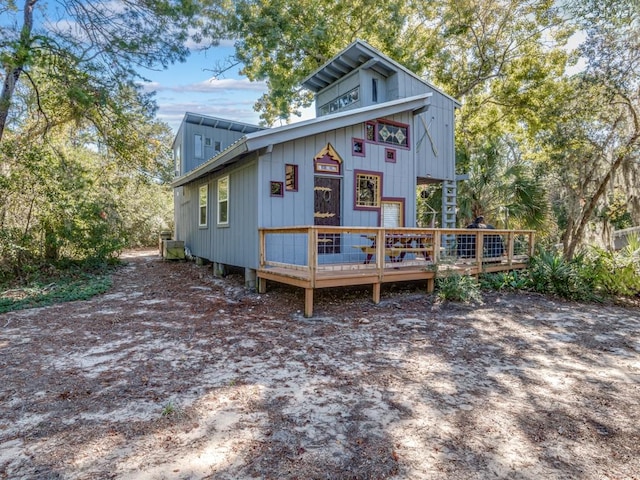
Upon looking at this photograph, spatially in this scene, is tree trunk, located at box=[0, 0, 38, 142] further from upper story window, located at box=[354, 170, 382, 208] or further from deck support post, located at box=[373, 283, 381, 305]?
deck support post, located at box=[373, 283, 381, 305]

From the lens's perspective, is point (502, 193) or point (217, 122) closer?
point (502, 193)

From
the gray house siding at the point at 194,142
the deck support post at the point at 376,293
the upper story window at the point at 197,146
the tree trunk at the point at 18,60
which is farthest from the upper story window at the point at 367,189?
the upper story window at the point at 197,146

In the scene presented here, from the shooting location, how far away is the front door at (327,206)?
7.83 metres

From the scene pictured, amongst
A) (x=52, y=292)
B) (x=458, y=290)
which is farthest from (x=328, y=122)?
(x=52, y=292)

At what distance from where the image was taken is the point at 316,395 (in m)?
3.12

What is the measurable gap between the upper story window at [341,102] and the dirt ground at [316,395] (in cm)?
622

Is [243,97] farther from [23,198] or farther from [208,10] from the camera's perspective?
[23,198]

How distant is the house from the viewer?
7289 millimetres

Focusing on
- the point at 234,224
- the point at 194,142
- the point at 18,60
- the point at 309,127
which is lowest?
the point at 234,224

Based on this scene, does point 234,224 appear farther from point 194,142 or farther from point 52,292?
point 194,142

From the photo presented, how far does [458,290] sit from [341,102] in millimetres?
6266

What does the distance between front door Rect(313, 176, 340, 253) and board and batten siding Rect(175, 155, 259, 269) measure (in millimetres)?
1359

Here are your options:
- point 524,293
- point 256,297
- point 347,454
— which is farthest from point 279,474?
point 524,293

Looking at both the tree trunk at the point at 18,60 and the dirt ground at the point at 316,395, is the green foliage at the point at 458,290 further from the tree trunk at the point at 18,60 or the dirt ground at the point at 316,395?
the tree trunk at the point at 18,60
